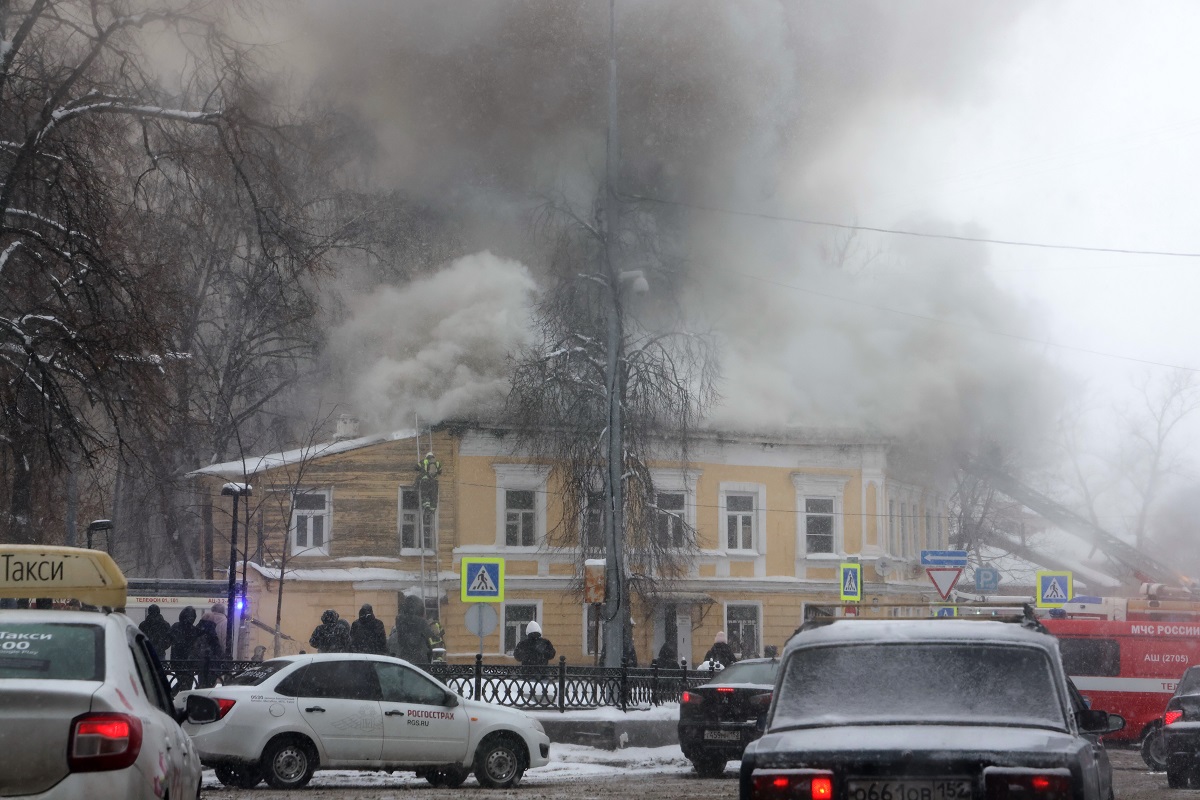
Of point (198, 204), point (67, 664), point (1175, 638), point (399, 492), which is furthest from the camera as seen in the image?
point (399, 492)

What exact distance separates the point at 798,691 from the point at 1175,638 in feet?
65.1

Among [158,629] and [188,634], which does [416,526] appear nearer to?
[158,629]

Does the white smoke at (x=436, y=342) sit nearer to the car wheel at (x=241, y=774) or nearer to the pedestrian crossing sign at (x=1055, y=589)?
the pedestrian crossing sign at (x=1055, y=589)

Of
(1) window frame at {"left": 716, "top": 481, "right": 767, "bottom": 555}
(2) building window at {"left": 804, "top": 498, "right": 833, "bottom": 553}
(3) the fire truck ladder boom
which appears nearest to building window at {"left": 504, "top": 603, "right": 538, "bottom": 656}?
(1) window frame at {"left": 716, "top": 481, "right": 767, "bottom": 555}

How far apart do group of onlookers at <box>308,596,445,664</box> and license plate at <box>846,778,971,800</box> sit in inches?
562

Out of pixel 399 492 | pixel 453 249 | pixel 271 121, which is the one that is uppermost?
pixel 453 249

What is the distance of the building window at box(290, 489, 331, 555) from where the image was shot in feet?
117

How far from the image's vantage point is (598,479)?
109 ft

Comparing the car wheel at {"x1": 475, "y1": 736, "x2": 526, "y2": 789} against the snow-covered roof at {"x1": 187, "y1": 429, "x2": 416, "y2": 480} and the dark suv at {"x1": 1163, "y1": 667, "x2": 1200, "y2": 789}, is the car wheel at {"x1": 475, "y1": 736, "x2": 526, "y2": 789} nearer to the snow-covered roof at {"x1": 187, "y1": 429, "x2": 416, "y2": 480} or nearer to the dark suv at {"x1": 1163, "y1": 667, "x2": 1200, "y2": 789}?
the dark suv at {"x1": 1163, "y1": 667, "x2": 1200, "y2": 789}

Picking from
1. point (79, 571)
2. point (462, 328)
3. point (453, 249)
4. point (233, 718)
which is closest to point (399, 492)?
point (462, 328)

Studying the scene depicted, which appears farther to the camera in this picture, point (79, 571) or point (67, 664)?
point (79, 571)

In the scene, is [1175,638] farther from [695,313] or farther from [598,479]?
[695,313]

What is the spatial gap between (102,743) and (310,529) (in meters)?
31.2

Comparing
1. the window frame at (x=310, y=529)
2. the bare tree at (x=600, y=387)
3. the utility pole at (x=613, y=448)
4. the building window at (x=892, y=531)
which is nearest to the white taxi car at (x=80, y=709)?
the utility pole at (x=613, y=448)
